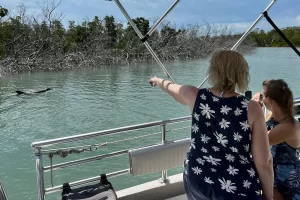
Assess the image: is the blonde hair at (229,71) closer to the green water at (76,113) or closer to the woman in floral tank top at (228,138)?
the woman in floral tank top at (228,138)

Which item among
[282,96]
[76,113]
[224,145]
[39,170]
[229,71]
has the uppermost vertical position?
[229,71]

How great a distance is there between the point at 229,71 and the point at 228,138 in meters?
0.23

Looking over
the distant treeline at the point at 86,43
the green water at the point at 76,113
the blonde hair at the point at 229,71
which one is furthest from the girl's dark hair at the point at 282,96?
the distant treeline at the point at 86,43

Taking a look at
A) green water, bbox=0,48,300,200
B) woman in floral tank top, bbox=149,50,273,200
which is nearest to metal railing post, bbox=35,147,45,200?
woman in floral tank top, bbox=149,50,273,200

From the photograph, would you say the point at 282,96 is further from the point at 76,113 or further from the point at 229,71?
the point at 76,113

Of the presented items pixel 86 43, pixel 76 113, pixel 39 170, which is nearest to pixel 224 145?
pixel 39 170

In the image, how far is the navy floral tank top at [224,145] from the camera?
3.27 ft

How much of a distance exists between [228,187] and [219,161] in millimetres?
94

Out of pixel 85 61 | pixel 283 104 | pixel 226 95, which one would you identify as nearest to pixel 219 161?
pixel 226 95

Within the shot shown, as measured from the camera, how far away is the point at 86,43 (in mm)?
23703

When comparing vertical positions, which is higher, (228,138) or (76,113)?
(228,138)

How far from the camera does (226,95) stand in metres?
1.03

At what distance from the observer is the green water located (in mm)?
4906

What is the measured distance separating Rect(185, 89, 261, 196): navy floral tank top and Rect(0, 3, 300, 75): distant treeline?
1825 cm
